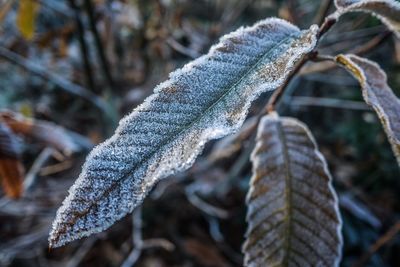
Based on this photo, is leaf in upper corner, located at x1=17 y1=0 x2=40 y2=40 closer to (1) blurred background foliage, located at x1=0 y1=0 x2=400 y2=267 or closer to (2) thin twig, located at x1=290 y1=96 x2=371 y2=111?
(1) blurred background foliage, located at x1=0 y1=0 x2=400 y2=267

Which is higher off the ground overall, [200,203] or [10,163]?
[200,203]

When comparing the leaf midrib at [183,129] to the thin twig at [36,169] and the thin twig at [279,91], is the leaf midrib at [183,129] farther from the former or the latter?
the thin twig at [36,169]

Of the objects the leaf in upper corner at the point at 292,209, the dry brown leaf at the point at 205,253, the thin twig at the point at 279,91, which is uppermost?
the dry brown leaf at the point at 205,253

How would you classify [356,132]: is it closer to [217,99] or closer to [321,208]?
[321,208]

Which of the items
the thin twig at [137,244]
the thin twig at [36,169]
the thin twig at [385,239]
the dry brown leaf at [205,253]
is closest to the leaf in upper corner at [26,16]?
the thin twig at [36,169]

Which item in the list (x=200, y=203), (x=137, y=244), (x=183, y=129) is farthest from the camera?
(x=200, y=203)

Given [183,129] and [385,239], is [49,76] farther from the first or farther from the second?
[385,239]

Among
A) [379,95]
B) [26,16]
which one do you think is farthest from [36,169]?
[379,95]
